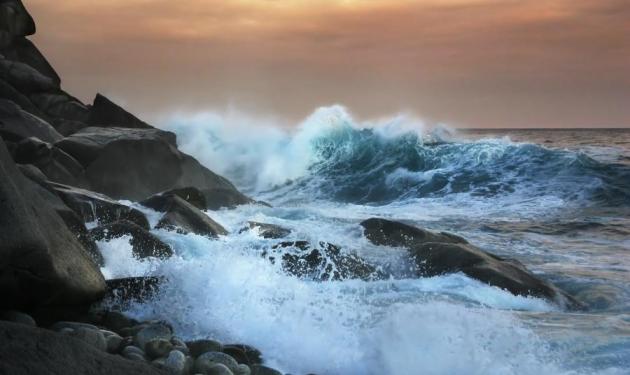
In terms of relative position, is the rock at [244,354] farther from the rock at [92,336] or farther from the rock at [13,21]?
the rock at [13,21]

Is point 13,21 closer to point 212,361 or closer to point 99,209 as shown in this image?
point 99,209

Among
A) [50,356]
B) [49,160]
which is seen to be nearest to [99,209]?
[49,160]

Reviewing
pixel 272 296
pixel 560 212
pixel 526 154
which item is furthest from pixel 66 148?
pixel 526 154

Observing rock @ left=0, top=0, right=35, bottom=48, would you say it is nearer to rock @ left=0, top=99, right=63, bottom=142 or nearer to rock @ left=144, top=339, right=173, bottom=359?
rock @ left=0, top=99, right=63, bottom=142

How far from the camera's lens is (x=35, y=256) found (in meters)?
4.73

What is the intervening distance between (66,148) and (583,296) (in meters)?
9.65

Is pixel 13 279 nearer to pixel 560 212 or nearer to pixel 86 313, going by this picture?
pixel 86 313

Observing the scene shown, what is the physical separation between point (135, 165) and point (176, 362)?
9.95m

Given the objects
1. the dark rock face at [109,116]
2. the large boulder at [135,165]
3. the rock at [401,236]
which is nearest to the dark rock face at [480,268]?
the rock at [401,236]

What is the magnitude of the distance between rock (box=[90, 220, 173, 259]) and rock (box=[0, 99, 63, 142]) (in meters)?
5.34

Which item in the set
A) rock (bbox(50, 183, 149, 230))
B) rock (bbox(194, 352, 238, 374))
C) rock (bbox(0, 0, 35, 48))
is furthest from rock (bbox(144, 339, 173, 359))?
rock (bbox(0, 0, 35, 48))

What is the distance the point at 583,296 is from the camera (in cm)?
816

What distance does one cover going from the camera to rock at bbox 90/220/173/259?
7902 millimetres

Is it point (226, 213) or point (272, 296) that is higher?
point (226, 213)
